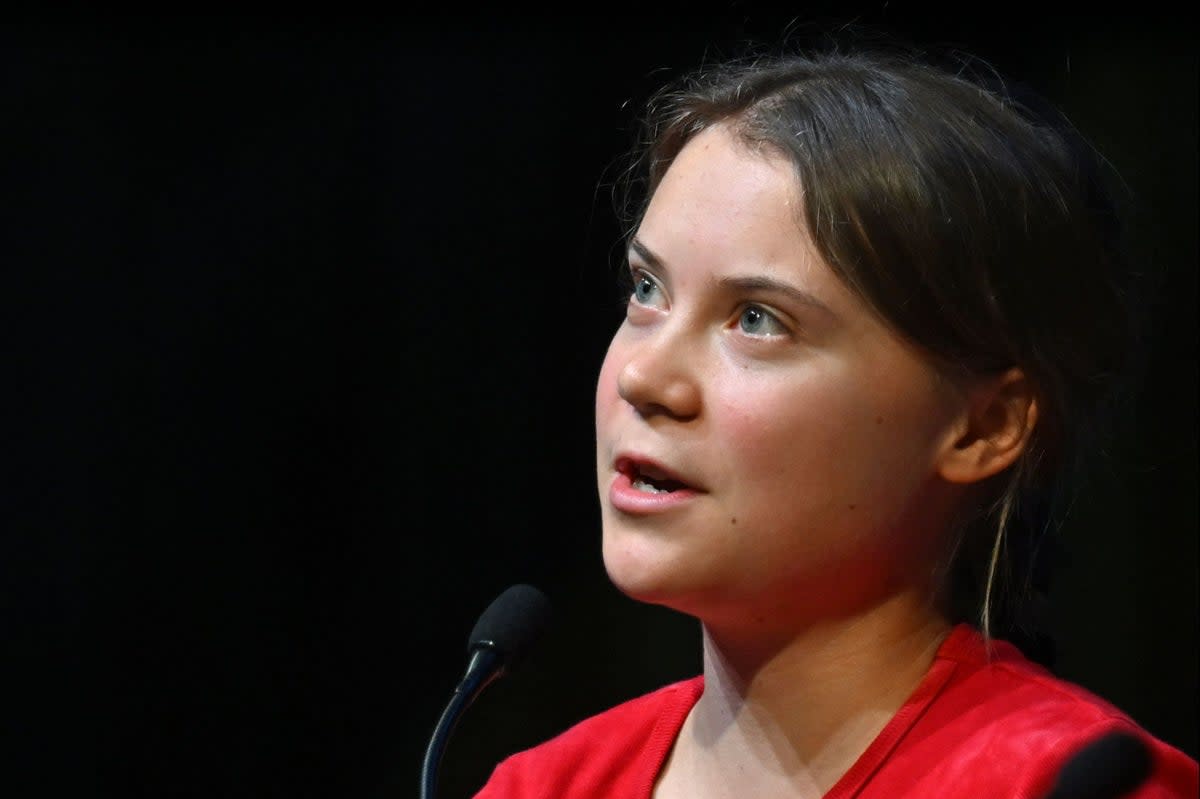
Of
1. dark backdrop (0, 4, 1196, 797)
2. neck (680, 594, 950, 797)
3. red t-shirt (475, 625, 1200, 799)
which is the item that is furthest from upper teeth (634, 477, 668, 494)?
dark backdrop (0, 4, 1196, 797)

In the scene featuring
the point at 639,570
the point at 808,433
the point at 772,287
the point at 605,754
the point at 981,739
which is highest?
the point at 772,287

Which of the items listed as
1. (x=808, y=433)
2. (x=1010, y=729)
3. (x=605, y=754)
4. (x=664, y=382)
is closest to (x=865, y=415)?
(x=808, y=433)

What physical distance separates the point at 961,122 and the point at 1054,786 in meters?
0.54

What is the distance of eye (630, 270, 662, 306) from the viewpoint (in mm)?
1388

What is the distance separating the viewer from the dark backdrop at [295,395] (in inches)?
93.7

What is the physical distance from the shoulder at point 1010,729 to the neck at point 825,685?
0.11ft

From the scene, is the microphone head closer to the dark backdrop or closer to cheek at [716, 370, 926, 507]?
cheek at [716, 370, 926, 507]

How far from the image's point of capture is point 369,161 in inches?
93.8

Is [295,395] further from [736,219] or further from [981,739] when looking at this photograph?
[981,739]

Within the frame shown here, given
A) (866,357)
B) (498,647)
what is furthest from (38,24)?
(866,357)

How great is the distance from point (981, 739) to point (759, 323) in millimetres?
374

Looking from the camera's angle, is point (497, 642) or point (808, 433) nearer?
point (808, 433)

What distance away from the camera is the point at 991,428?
4.37ft

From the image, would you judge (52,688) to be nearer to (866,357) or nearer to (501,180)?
(501,180)
